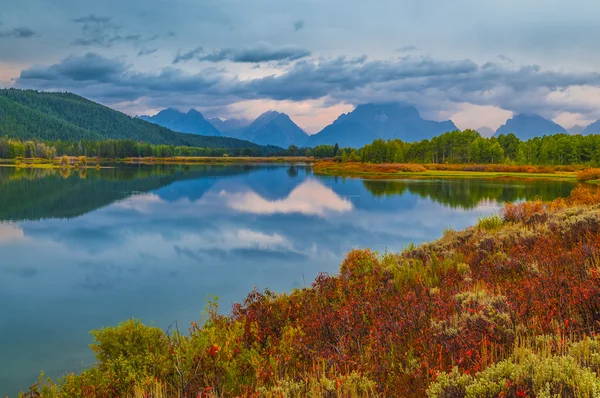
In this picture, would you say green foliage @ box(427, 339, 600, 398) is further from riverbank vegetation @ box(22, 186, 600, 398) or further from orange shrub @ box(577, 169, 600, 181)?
orange shrub @ box(577, 169, 600, 181)

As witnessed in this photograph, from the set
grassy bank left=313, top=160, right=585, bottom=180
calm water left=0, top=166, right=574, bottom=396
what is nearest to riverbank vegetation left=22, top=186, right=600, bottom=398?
calm water left=0, top=166, right=574, bottom=396

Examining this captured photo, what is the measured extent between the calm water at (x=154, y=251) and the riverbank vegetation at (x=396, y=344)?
4.73m

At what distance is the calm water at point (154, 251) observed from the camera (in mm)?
→ 15039

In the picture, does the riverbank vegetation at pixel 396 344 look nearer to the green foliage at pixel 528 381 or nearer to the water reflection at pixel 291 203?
the green foliage at pixel 528 381

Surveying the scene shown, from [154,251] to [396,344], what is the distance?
2198 cm

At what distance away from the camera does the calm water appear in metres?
15.0

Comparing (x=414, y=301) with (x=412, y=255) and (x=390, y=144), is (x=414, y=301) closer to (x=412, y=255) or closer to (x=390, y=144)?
(x=412, y=255)

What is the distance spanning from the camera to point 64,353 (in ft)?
41.7

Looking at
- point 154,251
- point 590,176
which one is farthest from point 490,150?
point 154,251

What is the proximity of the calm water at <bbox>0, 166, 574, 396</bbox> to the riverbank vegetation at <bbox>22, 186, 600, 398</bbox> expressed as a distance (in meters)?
4.73

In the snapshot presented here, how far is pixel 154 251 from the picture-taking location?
26.9m

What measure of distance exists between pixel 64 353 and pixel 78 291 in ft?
22.2

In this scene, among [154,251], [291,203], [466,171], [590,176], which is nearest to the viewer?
[154,251]

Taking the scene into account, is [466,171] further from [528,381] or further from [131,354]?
[528,381]
